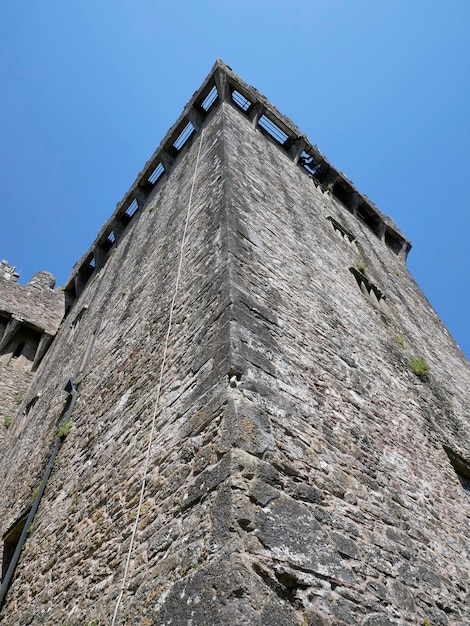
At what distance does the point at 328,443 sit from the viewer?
12.6 feet

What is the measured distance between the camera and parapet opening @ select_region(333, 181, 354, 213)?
1152 cm

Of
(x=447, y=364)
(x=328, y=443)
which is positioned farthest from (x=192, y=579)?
(x=447, y=364)

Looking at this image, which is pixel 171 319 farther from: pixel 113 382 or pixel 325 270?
pixel 325 270

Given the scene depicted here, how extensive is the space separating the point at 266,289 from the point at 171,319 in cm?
101

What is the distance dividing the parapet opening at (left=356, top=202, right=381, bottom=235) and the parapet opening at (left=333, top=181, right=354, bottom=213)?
0.40m

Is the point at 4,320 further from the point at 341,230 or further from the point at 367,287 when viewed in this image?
the point at 367,287

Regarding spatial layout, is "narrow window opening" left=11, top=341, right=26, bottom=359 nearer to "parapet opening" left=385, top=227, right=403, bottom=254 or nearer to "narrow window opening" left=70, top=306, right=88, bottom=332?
"narrow window opening" left=70, top=306, right=88, bottom=332

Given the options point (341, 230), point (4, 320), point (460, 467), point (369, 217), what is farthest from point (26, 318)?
point (460, 467)

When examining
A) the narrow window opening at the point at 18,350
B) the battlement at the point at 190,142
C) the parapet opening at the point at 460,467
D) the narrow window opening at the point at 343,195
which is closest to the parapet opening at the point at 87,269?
the battlement at the point at 190,142

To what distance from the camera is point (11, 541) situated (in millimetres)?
6145

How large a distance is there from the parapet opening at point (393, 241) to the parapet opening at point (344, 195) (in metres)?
1.56

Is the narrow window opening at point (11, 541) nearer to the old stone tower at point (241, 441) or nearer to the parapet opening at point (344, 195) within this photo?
the old stone tower at point (241, 441)

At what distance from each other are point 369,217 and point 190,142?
16.5ft

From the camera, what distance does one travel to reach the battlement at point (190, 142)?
961 centimetres
